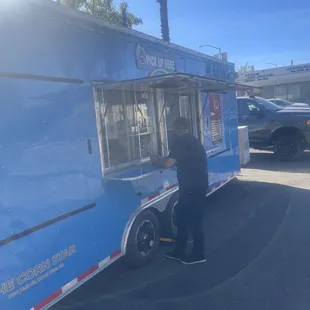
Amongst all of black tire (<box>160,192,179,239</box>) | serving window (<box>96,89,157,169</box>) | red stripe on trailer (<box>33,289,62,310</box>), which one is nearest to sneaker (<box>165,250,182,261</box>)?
black tire (<box>160,192,179,239</box>)

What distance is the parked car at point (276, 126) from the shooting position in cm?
1073

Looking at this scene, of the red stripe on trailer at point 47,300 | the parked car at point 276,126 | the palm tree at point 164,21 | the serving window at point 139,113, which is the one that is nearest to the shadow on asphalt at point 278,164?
the parked car at point 276,126

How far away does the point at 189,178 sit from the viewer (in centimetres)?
425

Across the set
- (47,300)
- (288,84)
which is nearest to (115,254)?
(47,300)

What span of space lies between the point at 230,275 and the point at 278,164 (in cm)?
744

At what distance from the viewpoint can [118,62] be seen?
391 centimetres

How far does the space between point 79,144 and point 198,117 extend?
2.97 metres

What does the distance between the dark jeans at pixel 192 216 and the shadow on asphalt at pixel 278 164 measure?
6170 mm

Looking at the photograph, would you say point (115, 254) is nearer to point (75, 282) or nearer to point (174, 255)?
point (75, 282)

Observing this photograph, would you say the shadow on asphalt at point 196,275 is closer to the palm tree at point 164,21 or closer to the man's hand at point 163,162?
the man's hand at point 163,162

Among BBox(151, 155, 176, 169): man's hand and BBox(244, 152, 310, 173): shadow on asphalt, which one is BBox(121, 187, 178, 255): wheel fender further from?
BBox(244, 152, 310, 173): shadow on asphalt

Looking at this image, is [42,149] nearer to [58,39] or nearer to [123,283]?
[58,39]

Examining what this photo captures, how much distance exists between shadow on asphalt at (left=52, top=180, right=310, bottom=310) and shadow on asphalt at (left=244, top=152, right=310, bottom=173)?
13.0ft

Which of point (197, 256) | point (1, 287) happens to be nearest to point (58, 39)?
point (1, 287)
